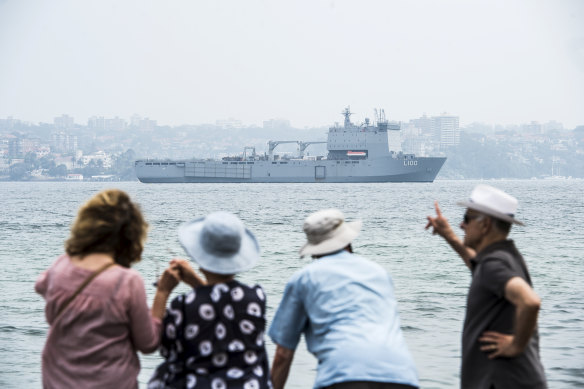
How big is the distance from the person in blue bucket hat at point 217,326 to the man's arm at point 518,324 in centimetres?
72

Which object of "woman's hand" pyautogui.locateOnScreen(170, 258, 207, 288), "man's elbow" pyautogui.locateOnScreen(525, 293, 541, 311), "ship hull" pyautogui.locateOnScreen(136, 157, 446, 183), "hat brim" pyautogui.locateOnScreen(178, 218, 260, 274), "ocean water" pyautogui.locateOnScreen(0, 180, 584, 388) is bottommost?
"ship hull" pyautogui.locateOnScreen(136, 157, 446, 183)

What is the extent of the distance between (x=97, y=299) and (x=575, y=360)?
5.86 metres

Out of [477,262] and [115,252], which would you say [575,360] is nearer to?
[477,262]

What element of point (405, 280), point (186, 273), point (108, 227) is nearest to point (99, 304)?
point (108, 227)

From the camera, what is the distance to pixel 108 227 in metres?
2.30

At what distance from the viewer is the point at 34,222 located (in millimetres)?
35500

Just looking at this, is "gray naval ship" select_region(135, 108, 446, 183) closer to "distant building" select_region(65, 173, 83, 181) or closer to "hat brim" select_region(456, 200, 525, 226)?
"distant building" select_region(65, 173, 83, 181)

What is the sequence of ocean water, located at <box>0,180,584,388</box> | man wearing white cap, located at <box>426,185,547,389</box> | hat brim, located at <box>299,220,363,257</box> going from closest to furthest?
man wearing white cap, located at <box>426,185,547,389</box>
hat brim, located at <box>299,220,363,257</box>
ocean water, located at <box>0,180,584,388</box>

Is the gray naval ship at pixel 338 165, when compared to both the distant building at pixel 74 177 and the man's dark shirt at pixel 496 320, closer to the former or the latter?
the distant building at pixel 74 177

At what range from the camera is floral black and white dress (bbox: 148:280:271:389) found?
7.64 feet

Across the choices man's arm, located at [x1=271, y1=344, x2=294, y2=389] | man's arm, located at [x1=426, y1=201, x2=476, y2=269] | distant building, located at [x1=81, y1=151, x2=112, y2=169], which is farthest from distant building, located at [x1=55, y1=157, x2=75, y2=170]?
man's arm, located at [x1=271, y1=344, x2=294, y2=389]

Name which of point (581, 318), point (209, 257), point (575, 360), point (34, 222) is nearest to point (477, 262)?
point (209, 257)

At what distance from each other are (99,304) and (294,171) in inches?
3969

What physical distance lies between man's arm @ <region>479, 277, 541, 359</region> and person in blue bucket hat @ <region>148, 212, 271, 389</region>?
72cm
